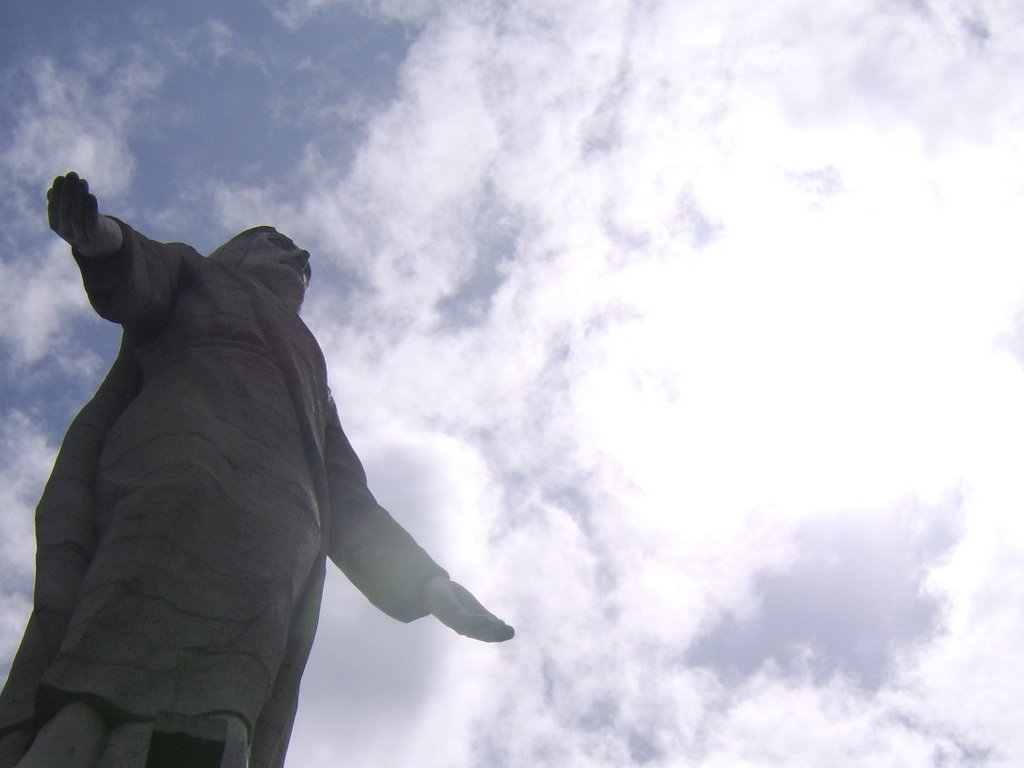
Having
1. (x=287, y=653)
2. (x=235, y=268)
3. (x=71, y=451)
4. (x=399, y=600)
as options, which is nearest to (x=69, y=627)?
(x=287, y=653)

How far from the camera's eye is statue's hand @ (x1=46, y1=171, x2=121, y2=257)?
19.9 feet

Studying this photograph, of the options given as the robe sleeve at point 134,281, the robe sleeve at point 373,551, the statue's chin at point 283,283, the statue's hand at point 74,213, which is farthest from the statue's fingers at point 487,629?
the statue's chin at point 283,283

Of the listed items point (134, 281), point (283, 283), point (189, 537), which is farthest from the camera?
point (283, 283)

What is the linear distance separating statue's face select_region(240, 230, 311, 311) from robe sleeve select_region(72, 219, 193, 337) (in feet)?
4.14

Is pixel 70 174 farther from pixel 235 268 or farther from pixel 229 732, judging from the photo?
pixel 229 732

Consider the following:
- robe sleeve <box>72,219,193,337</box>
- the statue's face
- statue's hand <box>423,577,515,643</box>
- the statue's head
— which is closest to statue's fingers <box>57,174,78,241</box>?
robe sleeve <box>72,219,193,337</box>

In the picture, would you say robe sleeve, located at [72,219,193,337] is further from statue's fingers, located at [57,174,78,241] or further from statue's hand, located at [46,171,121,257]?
statue's fingers, located at [57,174,78,241]

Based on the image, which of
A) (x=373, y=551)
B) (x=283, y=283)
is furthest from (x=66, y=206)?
(x=283, y=283)

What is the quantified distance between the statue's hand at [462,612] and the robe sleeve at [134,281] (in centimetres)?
242

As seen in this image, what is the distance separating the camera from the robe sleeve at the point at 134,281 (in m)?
6.72

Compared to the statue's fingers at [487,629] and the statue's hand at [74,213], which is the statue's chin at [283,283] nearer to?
the statue's hand at [74,213]

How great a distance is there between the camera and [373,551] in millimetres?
7078

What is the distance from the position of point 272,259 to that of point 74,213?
291cm

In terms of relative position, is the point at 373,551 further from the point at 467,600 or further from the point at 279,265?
the point at 279,265
